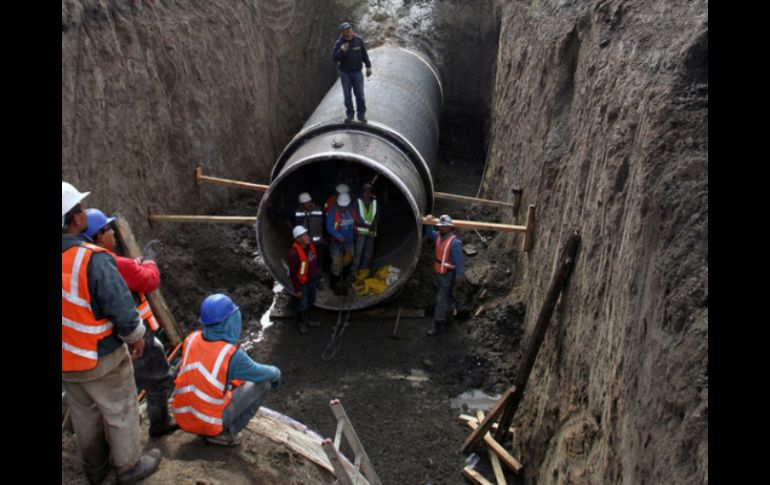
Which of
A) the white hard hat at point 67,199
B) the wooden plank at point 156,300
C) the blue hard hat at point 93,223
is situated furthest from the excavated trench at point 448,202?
the white hard hat at point 67,199

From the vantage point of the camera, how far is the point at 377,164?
7.77 m

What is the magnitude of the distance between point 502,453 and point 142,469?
3448mm

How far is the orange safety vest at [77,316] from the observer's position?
10.8 feet

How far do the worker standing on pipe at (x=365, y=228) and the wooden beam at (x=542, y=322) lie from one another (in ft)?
11.2

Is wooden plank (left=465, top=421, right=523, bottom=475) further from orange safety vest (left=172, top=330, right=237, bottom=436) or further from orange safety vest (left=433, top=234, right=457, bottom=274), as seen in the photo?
orange safety vest (left=172, top=330, right=237, bottom=436)

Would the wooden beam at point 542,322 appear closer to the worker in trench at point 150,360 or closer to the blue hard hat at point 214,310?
the blue hard hat at point 214,310

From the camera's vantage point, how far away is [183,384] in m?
4.06

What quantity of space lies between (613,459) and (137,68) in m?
6.81

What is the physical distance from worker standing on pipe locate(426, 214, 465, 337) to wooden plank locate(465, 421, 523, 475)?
2073mm

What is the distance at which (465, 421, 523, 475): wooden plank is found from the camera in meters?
5.84

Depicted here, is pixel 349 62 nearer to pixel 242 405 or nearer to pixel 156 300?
pixel 156 300

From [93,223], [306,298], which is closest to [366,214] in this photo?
[306,298]
